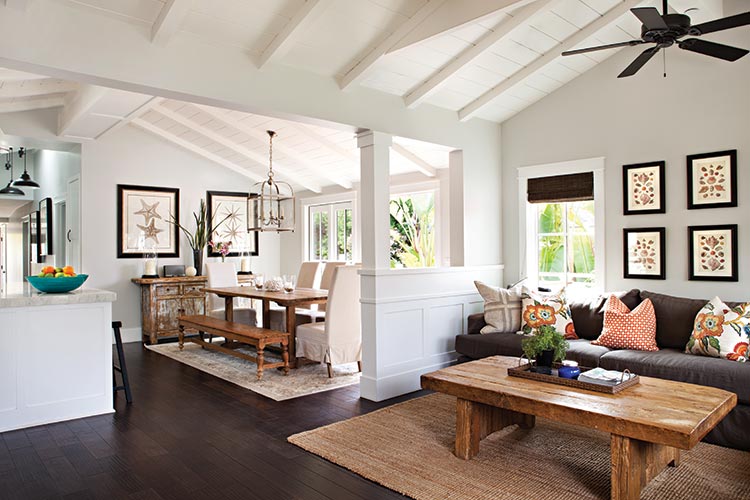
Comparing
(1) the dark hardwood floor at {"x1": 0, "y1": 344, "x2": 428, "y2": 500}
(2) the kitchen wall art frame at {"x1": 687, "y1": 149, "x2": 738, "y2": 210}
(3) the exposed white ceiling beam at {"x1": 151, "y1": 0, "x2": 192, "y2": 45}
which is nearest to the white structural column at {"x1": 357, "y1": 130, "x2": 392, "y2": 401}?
(1) the dark hardwood floor at {"x1": 0, "y1": 344, "x2": 428, "y2": 500}

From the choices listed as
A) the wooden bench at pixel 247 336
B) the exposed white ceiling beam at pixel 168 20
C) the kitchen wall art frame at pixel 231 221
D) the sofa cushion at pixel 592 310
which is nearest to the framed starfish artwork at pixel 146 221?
the kitchen wall art frame at pixel 231 221

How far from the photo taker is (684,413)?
2.35 meters

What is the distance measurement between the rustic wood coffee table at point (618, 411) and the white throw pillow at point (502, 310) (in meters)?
1.41

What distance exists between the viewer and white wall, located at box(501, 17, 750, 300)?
3.96 meters

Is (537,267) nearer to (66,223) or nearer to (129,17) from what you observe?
(129,17)

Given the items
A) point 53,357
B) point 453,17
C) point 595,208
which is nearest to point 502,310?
point 595,208

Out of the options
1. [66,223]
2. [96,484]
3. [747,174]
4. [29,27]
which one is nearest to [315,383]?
[96,484]

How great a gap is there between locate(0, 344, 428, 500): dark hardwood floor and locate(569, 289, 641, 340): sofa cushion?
5.33 feet

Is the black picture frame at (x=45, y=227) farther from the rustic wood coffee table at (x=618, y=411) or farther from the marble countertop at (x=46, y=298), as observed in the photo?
the rustic wood coffee table at (x=618, y=411)

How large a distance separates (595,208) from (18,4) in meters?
4.52

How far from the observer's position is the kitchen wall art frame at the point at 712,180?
3971 mm

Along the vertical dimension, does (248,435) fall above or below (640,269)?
below

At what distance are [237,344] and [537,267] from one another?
12.5 ft

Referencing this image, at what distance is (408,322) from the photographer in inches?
178
